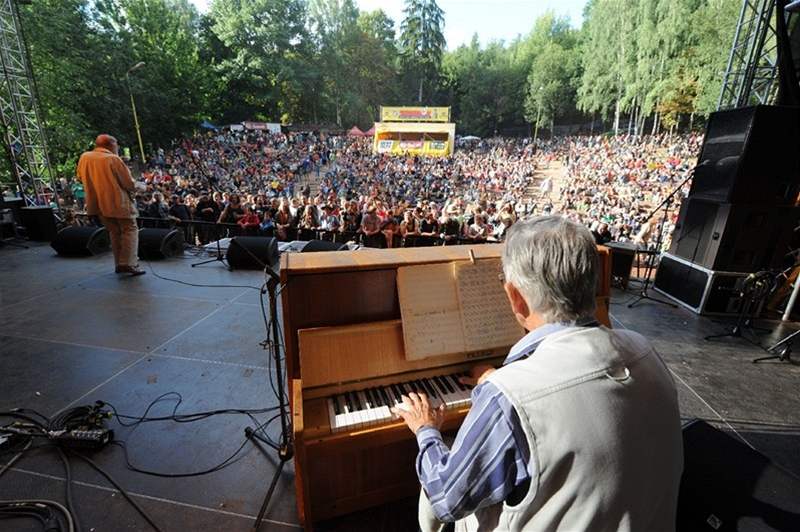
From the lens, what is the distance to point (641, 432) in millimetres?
868

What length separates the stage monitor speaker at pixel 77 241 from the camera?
6.68 m

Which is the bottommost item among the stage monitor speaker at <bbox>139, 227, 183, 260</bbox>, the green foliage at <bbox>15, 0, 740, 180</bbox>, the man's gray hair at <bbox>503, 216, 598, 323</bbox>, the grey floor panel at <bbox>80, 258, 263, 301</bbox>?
the grey floor panel at <bbox>80, 258, 263, 301</bbox>

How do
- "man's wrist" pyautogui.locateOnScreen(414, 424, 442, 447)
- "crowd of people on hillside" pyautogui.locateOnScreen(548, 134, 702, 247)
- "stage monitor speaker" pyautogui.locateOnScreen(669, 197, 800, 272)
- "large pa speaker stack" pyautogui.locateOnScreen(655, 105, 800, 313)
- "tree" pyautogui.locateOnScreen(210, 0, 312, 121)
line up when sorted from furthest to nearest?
"tree" pyautogui.locateOnScreen(210, 0, 312, 121), "crowd of people on hillside" pyautogui.locateOnScreen(548, 134, 702, 247), "stage monitor speaker" pyautogui.locateOnScreen(669, 197, 800, 272), "large pa speaker stack" pyautogui.locateOnScreen(655, 105, 800, 313), "man's wrist" pyautogui.locateOnScreen(414, 424, 442, 447)

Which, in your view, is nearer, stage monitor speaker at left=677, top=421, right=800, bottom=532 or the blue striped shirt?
the blue striped shirt

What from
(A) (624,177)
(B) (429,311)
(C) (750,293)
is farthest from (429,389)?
(A) (624,177)

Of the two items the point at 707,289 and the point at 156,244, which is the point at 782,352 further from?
the point at 156,244

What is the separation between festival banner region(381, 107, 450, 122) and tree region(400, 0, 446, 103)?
14.3 metres

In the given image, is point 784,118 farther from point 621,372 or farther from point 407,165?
point 407,165

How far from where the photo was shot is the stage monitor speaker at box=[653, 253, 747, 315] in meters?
4.91

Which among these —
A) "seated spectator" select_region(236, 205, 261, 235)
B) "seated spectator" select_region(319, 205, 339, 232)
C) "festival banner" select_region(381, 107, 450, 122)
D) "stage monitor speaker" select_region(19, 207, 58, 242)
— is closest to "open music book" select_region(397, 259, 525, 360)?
"seated spectator" select_region(236, 205, 261, 235)

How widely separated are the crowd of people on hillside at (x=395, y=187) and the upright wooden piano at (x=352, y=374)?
5723 millimetres

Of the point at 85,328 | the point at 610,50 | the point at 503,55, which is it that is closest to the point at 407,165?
the point at 610,50

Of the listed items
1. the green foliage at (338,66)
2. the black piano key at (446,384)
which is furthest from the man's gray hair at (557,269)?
the green foliage at (338,66)

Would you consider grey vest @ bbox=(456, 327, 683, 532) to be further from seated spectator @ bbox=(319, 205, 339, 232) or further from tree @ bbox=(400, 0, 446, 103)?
tree @ bbox=(400, 0, 446, 103)
